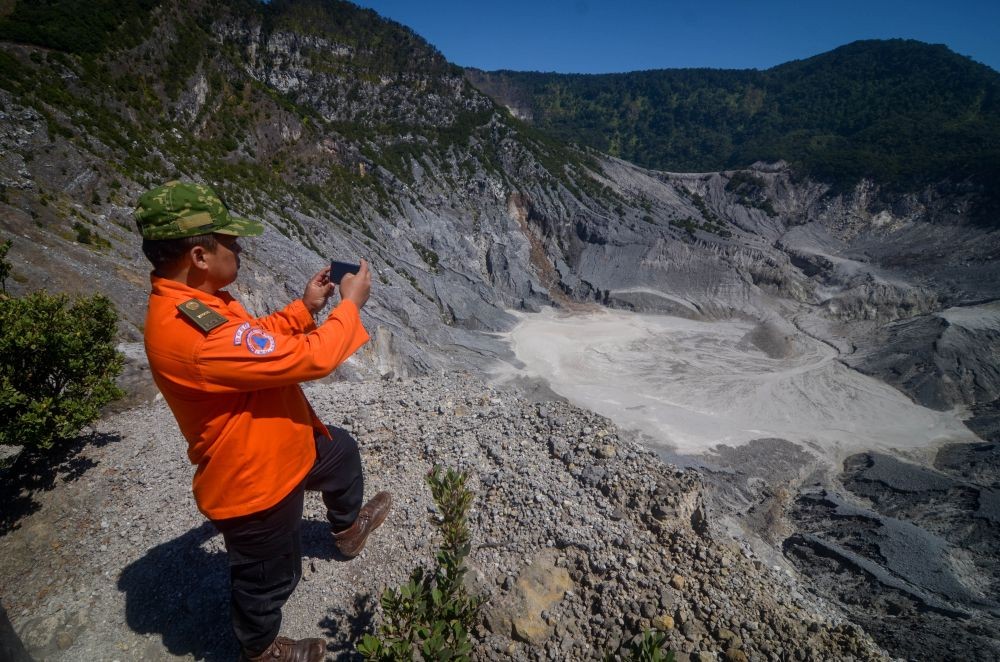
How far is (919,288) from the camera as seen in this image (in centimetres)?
3356

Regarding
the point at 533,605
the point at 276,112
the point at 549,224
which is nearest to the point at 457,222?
the point at 549,224

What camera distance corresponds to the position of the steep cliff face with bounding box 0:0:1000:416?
525 inches

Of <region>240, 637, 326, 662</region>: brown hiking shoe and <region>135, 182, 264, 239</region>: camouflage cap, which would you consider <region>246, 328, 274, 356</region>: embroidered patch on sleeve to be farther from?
<region>240, 637, 326, 662</region>: brown hiking shoe

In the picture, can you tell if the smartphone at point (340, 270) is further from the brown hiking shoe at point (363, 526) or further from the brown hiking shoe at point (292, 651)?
the brown hiking shoe at point (292, 651)

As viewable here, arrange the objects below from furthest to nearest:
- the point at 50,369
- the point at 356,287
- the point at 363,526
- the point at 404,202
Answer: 1. the point at 404,202
2. the point at 50,369
3. the point at 363,526
4. the point at 356,287

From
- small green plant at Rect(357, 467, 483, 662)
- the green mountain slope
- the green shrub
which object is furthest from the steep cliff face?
small green plant at Rect(357, 467, 483, 662)

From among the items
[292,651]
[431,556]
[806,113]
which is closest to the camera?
[292,651]

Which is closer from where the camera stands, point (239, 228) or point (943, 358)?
point (239, 228)

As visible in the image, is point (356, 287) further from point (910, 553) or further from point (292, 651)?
point (910, 553)

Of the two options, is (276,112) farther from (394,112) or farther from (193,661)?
(193,661)

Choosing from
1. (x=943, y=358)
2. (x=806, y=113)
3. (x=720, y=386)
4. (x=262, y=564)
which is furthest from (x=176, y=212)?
(x=806, y=113)

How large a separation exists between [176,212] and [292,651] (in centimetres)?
258

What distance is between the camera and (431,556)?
379 centimetres

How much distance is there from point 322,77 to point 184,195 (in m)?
47.6
